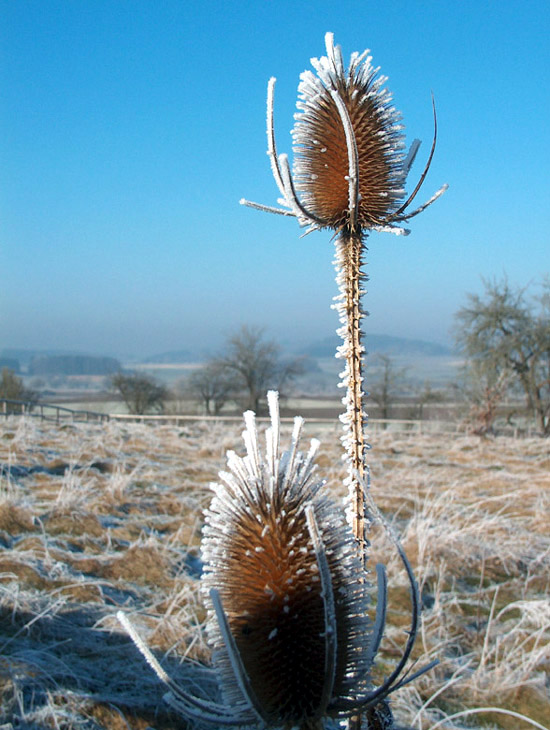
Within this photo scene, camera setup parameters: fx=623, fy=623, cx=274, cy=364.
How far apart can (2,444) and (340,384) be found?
802 cm

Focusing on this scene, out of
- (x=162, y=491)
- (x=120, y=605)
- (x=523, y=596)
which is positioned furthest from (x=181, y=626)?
(x=162, y=491)

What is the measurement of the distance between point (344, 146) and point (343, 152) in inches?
0.6

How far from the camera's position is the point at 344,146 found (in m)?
1.58

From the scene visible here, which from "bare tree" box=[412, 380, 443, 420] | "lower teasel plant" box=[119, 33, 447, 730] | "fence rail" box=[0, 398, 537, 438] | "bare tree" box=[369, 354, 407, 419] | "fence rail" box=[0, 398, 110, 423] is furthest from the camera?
"bare tree" box=[369, 354, 407, 419]

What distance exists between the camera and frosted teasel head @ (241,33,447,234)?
1.50 meters

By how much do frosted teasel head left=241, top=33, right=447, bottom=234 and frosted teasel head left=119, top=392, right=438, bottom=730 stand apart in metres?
0.68

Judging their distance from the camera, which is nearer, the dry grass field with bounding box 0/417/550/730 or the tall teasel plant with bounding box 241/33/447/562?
the tall teasel plant with bounding box 241/33/447/562

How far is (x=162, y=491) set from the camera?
7.34 metres


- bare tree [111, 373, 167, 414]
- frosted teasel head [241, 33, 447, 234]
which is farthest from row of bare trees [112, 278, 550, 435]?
frosted teasel head [241, 33, 447, 234]

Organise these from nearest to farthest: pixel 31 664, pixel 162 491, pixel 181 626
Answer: pixel 31 664
pixel 181 626
pixel 162 491

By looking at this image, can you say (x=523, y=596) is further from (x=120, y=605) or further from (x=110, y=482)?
(x=110, y=482)

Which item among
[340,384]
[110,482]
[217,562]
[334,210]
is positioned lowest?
[110,482]

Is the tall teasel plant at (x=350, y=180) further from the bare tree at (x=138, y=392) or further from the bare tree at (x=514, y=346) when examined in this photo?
the bare tree at (x=138, y=392)

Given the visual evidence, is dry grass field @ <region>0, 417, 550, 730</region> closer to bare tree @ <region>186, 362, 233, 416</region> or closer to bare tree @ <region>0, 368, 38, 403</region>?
bare tree @ <region>0, 368, 38, 403</region>
